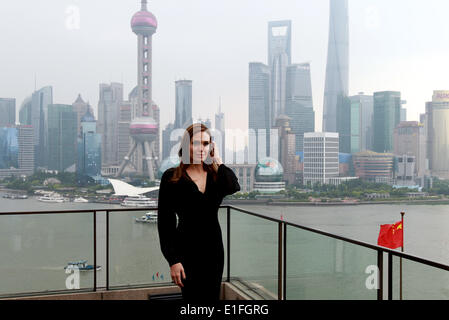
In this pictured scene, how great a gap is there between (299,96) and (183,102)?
16.4 metres

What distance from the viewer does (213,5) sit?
2788 inches

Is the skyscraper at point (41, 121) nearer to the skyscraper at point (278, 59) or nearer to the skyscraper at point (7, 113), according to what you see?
the skyscraper at point (7, 113)

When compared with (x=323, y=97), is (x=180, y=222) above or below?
below

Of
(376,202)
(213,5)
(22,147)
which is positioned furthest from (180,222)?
(213,5)

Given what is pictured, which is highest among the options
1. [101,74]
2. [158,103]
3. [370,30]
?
[370,30]

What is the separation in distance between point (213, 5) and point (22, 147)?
40257mm

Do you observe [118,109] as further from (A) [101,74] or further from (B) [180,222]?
(B) [180,222]

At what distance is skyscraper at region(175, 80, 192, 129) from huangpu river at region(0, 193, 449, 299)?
17756mm
